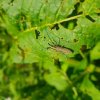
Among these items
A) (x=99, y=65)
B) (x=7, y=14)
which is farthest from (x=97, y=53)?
(x=7, y=14)

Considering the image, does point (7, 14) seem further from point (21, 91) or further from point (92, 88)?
point (21, 91)

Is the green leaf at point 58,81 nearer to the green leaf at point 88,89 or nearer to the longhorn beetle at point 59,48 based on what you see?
the green leaf at point 88,89

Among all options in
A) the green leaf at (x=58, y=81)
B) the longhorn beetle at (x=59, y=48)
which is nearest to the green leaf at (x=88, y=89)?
the green leaf at (x=58, y=81)

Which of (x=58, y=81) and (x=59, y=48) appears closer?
(x=59, y=48)

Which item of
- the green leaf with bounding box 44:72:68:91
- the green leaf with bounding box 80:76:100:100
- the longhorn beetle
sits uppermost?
the longhorn beetle

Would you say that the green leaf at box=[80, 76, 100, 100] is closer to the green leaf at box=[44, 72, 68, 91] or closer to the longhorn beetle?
the green leaf at box=[44, 72, 68, 91]

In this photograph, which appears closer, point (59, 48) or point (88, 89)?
point (59, 48)

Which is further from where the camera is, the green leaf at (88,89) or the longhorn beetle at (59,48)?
the green leaf at (88,89)

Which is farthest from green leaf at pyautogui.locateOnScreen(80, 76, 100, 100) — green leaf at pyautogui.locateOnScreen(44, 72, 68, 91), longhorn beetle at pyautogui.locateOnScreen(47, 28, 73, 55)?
longhorn beetle at pyautogui.locateOnScreen(47, 28, 73, 55)

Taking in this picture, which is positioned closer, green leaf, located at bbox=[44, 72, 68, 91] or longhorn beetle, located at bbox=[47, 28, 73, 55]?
longhorn beetle, located at bbox=[47, 28, 73, 55]

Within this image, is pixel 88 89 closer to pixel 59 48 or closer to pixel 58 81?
pixel 58 81

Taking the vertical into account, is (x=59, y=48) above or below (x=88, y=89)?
above

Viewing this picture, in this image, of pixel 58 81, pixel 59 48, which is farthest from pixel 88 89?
pixel 59 48
